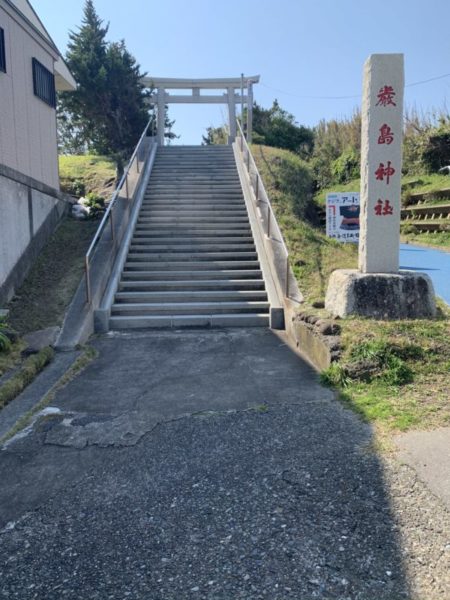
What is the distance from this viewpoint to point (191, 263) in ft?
30.5

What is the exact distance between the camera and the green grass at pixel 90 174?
47.5 ft

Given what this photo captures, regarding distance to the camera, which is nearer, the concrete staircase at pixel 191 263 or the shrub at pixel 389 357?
the shrub at pixel 389 357

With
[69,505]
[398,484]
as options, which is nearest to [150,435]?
[69,505]

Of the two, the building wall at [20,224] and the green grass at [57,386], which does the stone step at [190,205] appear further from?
the green grass at [57,386]

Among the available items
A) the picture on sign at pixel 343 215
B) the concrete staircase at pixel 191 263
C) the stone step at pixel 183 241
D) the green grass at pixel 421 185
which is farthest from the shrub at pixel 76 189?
the green grass at pixel 421 185

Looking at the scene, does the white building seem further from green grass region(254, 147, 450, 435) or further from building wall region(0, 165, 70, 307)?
green grass region(254, 147, 450, 435)

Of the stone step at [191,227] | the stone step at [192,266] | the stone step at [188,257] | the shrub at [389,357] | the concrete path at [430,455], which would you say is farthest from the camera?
the stone step at [191,227]

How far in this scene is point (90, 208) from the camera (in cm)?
1155

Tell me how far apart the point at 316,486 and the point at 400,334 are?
2.70 meters

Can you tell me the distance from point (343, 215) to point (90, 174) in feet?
29.2

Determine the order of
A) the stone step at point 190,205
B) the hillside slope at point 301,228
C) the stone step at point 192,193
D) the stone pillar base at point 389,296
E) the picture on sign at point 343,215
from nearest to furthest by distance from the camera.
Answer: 1. the stone pillar base at point 389,296
2. the hillside slope at point 301,228
3. the picture on sign at point 343,215
4. the stone step at point 190,205
5. the stone step at point 192,193

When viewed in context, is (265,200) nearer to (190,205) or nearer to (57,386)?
(190,205)

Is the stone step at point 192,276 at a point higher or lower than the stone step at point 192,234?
lower

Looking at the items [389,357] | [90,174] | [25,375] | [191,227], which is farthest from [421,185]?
[25,375]
